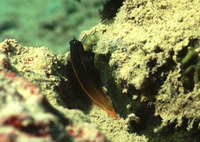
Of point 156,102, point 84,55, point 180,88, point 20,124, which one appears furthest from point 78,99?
point 20,124

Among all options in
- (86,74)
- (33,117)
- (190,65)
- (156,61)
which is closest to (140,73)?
(156,61)

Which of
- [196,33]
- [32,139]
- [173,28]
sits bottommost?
[32,139]

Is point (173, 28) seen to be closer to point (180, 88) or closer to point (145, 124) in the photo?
point (180, 88)

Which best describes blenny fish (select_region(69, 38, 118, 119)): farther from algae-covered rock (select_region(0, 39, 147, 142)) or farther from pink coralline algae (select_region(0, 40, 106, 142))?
pink coralline algae (select_region(0, 40, 106, 142))

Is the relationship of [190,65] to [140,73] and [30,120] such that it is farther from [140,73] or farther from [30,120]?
[30,120]

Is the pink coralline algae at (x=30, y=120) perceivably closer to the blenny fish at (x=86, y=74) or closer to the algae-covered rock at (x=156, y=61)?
the algae-covered rock at (x=156, y=61)

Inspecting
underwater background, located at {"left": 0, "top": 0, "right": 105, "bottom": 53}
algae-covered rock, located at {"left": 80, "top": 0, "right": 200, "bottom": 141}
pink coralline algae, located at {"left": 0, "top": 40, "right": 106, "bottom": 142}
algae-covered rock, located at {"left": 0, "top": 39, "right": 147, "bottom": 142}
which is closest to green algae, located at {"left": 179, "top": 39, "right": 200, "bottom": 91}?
algae-covered rock, located at {"left": 80, "top": 0, "right": 200, "bottom": 141}
